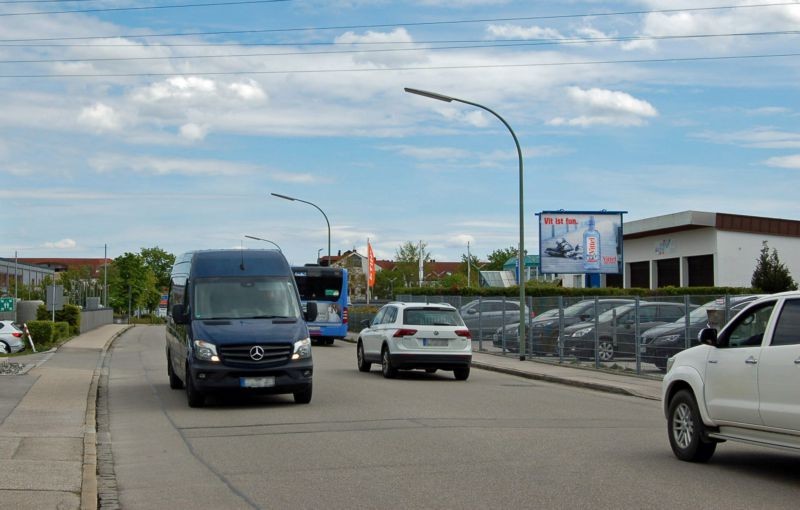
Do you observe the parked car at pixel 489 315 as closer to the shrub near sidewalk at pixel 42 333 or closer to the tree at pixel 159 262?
the shrub near sidewalk at pixel 42 333

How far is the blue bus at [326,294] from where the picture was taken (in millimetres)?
39188

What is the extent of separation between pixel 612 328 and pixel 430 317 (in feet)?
18.6

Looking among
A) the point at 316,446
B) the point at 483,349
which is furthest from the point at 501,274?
the point at 316,446

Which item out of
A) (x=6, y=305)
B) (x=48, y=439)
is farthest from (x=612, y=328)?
(x=6, y=305)

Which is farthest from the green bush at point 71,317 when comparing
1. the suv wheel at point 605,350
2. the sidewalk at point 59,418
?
the suv wheel at point 605,350

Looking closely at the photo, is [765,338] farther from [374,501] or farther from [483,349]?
[483,349]

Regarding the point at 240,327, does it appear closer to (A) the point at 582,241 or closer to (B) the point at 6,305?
(B) the point at 6,305

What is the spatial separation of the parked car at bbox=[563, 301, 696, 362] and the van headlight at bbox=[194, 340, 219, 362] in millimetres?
10900

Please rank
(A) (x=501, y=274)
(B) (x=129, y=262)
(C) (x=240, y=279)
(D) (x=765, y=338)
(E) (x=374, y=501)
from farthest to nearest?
(B) (x=129, y=262)
(A) (x=501, y=274)
(C) (x=240, y=279)
(D) (x=765, y=338)
(E) (x=374, y=501)

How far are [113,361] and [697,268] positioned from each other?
3474cm

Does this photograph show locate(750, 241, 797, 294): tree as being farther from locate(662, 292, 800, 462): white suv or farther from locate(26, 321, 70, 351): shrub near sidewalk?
locate(662, 292, 800, 462): white suv

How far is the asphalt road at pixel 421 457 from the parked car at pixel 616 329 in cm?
561

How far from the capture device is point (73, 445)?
11.6 metres

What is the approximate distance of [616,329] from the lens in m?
25.0
